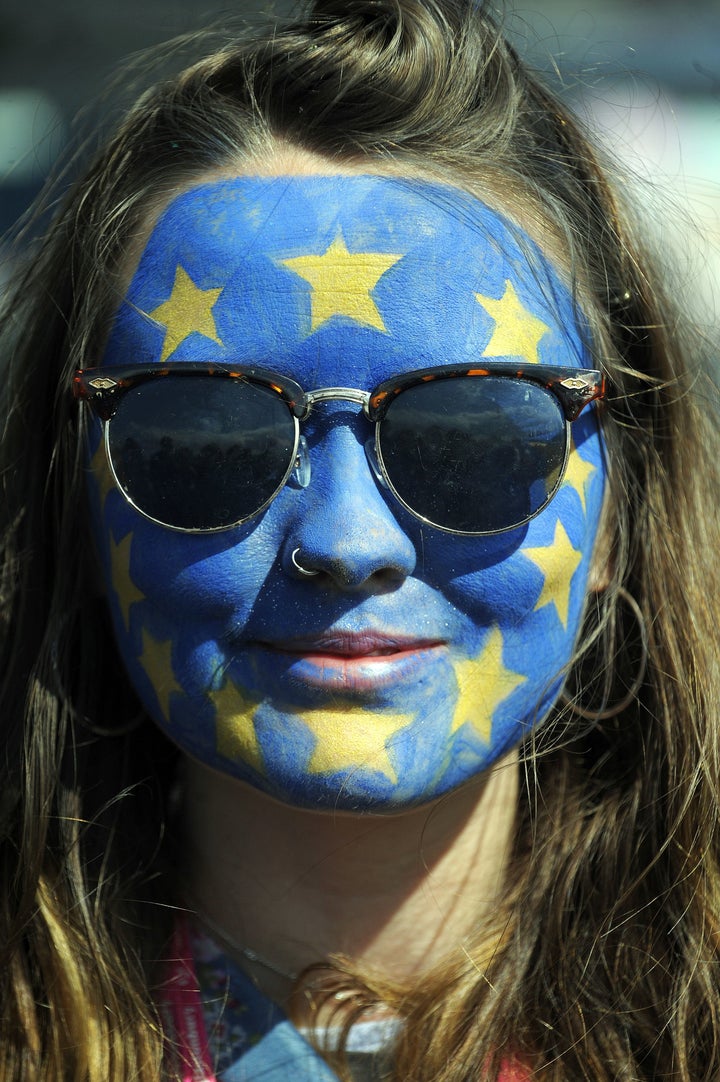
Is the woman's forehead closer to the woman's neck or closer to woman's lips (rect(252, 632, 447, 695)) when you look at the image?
woman's lips (rect(252, 632, 447, 695))

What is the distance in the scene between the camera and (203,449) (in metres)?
1.78

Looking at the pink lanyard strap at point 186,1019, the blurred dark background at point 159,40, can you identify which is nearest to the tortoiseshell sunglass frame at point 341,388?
the pink lanyard strap at point 186,1019

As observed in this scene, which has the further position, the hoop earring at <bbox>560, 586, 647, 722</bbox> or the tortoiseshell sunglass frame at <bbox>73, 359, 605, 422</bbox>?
the hoop earring at <bbox>560, 586, 647, 722</bbox>

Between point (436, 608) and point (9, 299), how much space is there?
41.0 inches

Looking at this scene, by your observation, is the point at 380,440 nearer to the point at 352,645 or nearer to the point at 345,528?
the point at 345,528

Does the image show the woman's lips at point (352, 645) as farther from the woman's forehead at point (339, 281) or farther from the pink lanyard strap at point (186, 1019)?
the pink lanyard strap at point (186, 1019)

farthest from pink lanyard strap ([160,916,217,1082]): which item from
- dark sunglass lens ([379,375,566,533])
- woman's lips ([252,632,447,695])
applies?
dark sunglass lens ([379,375,566,533])

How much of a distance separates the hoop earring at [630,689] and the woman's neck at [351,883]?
16 cm

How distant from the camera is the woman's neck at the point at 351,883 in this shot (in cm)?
193

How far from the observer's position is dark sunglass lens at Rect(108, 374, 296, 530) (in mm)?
1748

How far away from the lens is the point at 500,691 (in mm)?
1812

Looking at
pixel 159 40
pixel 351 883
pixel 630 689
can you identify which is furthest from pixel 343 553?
pixel 159 40

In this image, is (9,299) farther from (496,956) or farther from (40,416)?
(496,956)

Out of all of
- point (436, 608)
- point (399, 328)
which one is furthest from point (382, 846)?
point (399, 328)
